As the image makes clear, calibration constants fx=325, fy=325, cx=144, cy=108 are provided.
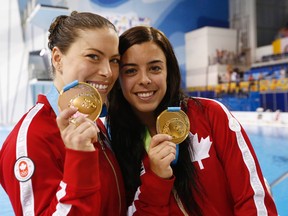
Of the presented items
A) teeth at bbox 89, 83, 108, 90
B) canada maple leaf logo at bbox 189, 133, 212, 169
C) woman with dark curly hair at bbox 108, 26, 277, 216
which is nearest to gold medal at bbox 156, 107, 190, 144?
woman with dark curly hair at bbox 108, 26, 277, 216

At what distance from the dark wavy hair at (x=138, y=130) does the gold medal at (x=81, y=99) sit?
1.08ft

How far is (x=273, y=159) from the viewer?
4.55m

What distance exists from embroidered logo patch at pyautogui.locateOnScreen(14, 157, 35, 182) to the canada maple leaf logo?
0.60 m

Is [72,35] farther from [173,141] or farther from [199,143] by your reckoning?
[199,143]

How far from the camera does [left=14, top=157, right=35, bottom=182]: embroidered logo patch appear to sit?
2.91 ft

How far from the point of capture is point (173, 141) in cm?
112

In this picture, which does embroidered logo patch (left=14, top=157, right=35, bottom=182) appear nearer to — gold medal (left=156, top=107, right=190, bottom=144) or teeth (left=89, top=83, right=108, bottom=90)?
teeth (left=89, top=83, right=108, bottom=90)

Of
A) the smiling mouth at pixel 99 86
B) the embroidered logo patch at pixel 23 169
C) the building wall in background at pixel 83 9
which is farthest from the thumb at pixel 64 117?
the building wall in background at pixel 83 9

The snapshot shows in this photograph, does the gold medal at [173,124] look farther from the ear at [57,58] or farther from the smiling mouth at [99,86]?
the ear at [57,58]

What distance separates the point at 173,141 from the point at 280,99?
28.7 ft

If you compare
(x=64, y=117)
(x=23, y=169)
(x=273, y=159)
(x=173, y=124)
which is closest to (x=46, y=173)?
(x=23, y=169)

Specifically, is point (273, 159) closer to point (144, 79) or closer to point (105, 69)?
point (144, 79)

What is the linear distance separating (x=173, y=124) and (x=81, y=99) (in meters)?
0.35

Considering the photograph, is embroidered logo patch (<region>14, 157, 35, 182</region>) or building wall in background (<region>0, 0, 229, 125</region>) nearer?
embroidered logo patch (<region>14, 157, 35, 182</region>)
